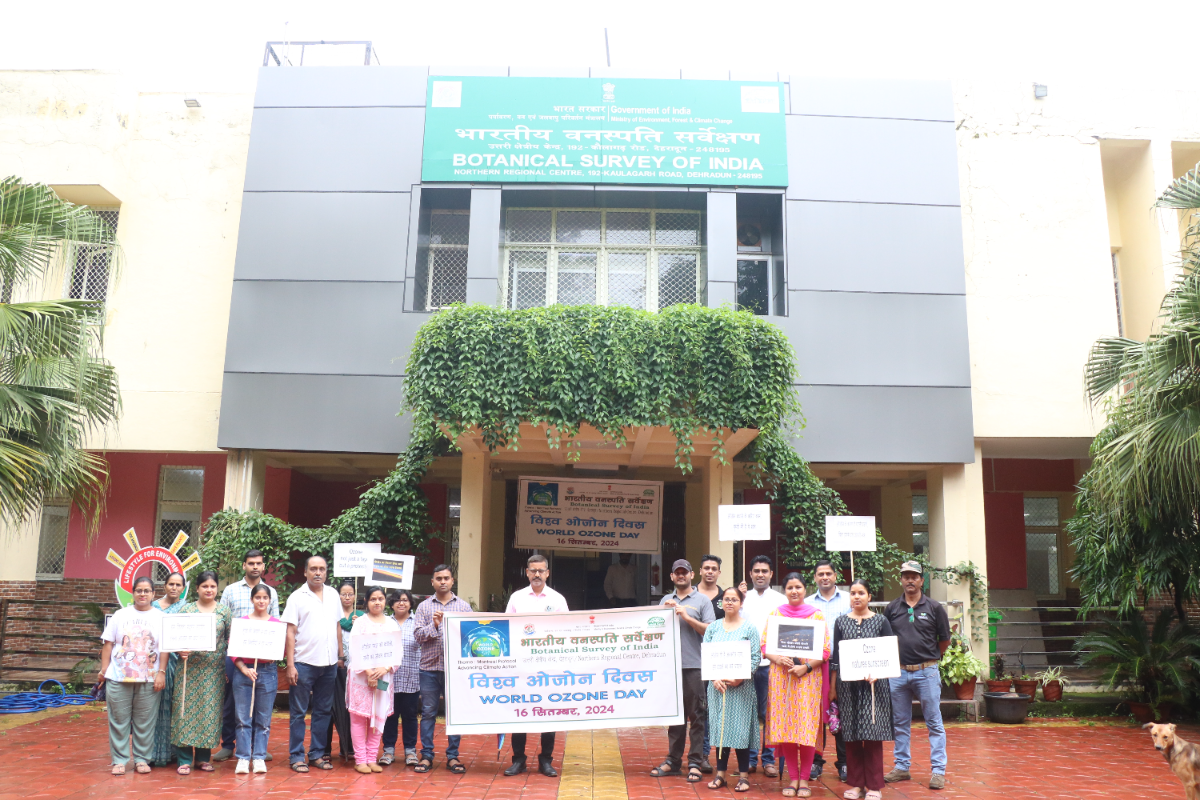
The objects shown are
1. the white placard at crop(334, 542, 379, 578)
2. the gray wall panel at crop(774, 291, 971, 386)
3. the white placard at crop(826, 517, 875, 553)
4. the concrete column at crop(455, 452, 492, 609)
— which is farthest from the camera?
the gray wall panel at crop(774, 291, 971, 386)

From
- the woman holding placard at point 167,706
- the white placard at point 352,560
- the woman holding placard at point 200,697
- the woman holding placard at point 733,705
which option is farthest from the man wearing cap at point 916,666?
the woman holding placard at point 167,706

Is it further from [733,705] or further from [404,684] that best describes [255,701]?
[733,705]

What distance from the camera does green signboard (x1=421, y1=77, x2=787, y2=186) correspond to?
1214cm

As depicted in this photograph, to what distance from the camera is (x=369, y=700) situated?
23.7 ft

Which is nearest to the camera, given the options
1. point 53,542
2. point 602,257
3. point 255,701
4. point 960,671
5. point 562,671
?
point 255,701

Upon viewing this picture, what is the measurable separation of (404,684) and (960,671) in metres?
6.90

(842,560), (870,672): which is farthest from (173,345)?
(870,672)

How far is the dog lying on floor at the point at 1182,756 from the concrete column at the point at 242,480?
33.4ft

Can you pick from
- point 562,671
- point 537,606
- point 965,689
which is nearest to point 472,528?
point 537,606

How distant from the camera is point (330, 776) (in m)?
6.99

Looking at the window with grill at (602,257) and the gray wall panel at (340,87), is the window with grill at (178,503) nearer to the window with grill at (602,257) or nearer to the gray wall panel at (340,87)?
the gray wall panel at (340,87)

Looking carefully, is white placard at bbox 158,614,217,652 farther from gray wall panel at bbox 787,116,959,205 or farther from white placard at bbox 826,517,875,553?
gray wall panel at bbox 787,116,959,205

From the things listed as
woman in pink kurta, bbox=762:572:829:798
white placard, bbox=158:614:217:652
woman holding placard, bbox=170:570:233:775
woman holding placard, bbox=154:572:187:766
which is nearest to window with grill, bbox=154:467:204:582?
woman holding placard, bbox=154:572:187:766

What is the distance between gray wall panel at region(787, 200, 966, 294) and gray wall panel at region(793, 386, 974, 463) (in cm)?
141
